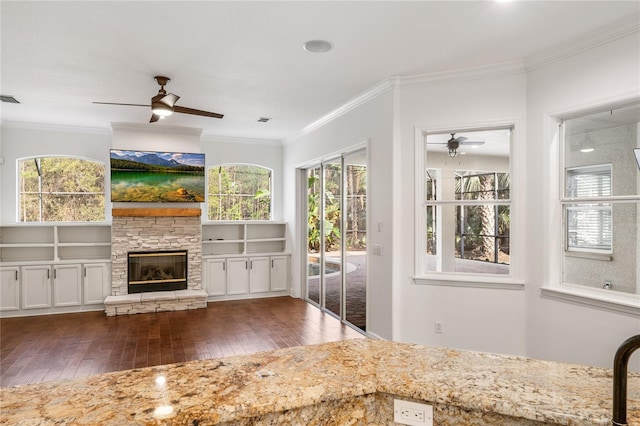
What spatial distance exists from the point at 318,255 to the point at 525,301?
3.22 meters

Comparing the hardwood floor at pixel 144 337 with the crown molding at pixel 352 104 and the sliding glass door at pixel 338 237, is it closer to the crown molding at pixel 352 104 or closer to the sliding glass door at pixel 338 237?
the sliding glass door at pixel 338 237

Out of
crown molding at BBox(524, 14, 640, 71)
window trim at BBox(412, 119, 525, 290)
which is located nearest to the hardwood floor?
window trim at BBox(412, 119, 525, 290)

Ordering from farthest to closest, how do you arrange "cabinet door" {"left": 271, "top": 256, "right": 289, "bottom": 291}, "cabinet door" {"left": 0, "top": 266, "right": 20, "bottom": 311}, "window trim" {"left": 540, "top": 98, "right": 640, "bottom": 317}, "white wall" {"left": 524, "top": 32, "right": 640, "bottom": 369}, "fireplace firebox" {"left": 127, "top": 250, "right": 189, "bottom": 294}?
1. "cabinet door" {"left": 271, "top": 256, "right": 289, "bottom": 291}
2. "fireplace firebox" {"left": 127, "top": 250, "right": 189, "bottom": 294}
3. "cabinet door" {"left": 0, "top": 266, "right": 20, "bottom": 311}
4. "window trim" {"left": 540, "top": 98, "right": 640, "bottom": 317}
5. "white wall" {"left": 524, "top": 32, "right": 640, "bottom": 369}

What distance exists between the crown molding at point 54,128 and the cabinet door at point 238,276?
2.86m

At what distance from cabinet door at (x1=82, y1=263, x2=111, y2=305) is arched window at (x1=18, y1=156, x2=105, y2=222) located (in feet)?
2.70

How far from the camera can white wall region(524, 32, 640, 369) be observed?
116 inches

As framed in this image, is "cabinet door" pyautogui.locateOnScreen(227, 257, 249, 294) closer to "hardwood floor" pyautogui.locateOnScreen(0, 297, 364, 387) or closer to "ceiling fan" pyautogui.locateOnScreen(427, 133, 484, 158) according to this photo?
"hardwood floor" pyautogui.locateOnScreen(0, 297, 364, 387)

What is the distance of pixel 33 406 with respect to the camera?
1.03 meters

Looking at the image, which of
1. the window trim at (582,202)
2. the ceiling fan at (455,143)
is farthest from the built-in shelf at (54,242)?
the window trim at (582,202)

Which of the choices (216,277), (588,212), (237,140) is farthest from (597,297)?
(237,140)

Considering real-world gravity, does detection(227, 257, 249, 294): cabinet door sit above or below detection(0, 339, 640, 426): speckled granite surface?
below

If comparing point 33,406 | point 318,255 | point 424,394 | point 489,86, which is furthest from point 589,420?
point 318,255

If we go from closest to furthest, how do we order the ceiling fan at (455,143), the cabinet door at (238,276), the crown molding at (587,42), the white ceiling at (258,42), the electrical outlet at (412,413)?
the electrical outlet at (412,413), the white ceiling at (258,42), the crown molding at (587,42), the ceiling fan at (455,143), the cabinet door at (238,276)

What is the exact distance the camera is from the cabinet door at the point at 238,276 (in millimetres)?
6766
